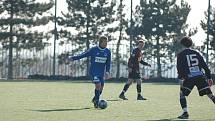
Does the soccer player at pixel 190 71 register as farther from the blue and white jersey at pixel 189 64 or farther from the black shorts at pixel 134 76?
Answer: the black shorts at pixel 134 76

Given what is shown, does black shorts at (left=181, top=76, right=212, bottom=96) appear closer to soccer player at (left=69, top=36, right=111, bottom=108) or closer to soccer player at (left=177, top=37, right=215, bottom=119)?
soccer player at (left=177, top=37, right=215, bottom=119)

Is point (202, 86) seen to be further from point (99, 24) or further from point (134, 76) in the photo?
point (99, 24)

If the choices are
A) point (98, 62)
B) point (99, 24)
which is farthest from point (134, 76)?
point (99, 24)

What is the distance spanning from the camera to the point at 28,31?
Result: 194 ft

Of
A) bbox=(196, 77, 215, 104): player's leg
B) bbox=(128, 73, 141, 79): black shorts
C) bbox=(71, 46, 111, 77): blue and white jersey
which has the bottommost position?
bbox=(196, 77, 215, 104): player's leg

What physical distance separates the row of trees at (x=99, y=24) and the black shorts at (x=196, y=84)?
146 ft

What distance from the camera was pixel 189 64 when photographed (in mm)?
13617

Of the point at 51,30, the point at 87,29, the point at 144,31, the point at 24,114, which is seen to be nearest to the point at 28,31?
the point at 51,30

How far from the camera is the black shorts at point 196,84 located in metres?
13.6

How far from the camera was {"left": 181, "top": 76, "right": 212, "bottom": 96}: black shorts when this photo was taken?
44.6 feet

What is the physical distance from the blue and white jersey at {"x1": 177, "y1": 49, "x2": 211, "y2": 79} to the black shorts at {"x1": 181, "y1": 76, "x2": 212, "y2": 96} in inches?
3.8

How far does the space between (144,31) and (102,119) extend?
49.7 meters

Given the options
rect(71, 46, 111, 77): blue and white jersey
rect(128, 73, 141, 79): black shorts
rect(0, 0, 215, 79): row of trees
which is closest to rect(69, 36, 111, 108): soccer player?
rect(71, 46, 111, 77): blue and white jersey

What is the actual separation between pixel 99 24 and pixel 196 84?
156 ft
